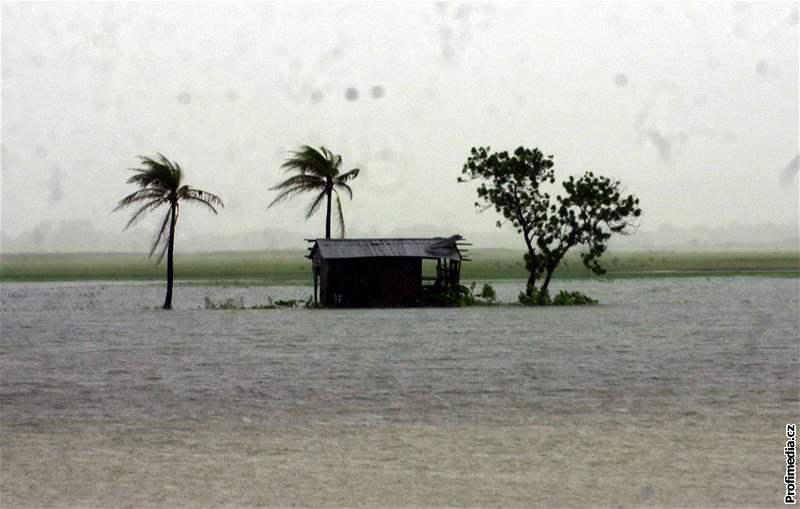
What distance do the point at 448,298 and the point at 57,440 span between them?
97.3 ft

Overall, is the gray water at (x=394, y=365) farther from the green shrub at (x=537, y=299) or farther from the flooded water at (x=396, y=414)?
the green shrub at (x=537, y=299)

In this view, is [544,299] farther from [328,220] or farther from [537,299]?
[328,220]

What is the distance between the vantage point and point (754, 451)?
11.9 m

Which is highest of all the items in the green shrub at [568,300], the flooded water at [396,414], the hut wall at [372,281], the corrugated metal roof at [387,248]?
the corrugated metal roof at [387,248]

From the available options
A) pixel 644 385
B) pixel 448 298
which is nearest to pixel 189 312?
pixel 448 298

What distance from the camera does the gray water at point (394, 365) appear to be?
16.1 metres

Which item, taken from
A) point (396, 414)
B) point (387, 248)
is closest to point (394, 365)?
point (396, 414)

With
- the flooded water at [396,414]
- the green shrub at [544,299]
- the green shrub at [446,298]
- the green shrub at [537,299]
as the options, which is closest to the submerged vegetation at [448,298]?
the green shrub at [446,298]

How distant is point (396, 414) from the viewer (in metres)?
15.5

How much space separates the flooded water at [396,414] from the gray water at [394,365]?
8cm

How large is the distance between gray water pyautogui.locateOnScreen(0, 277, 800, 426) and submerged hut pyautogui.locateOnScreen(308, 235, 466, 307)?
1.24 m

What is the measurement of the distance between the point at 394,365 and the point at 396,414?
7258mm

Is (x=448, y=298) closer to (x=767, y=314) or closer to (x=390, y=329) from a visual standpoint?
(x=390, y=329)

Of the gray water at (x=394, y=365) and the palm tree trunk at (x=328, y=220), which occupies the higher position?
the palm tree trunk at (x=328, y=220)
